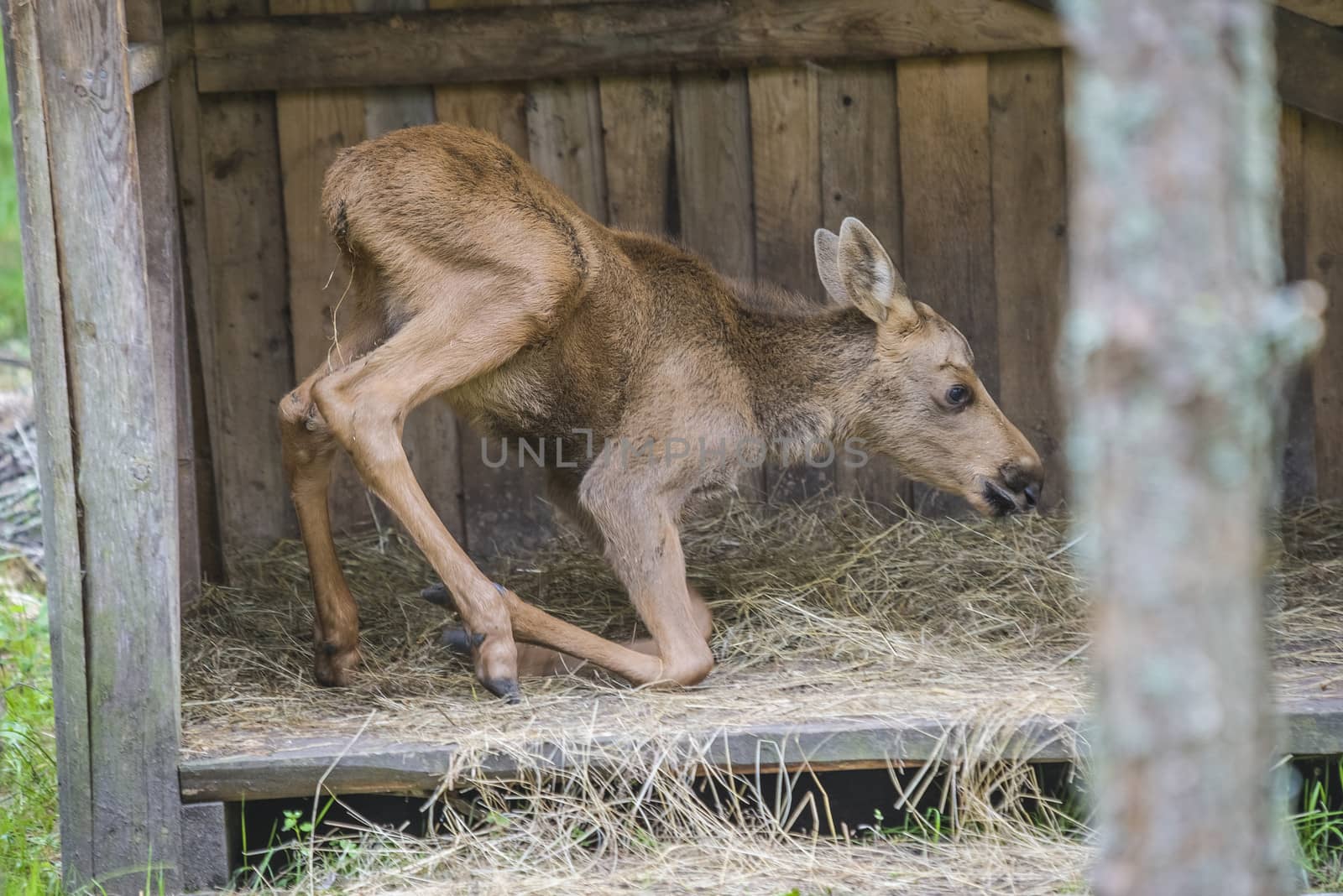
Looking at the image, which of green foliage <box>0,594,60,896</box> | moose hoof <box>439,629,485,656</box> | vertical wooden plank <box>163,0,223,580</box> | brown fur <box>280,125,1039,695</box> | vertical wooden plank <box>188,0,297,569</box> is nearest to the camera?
green foliage <box>0,594,60,896</box>

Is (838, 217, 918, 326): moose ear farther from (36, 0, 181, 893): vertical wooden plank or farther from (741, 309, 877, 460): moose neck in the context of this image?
(36, 0, 181, 893): vertical wooden plank

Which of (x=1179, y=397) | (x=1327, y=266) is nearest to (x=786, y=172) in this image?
(x=1327, y=266)

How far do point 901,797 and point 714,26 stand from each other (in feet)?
11.4

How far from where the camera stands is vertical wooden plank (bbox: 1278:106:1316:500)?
613 centimetres

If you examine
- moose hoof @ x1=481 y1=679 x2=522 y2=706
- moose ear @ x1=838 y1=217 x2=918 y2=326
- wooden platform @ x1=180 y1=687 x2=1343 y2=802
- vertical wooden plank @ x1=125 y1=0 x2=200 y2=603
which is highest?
vertical wooden plank @ x1=125 y1=0 x2=200 y2=603

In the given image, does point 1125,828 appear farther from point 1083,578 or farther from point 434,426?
point 434,426

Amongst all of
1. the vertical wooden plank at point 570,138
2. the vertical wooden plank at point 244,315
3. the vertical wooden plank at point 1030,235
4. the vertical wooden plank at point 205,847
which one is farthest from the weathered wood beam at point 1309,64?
the vertical wooden plank at point 205,847

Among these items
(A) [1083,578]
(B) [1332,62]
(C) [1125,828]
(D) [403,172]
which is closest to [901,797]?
(A) [1083,578]

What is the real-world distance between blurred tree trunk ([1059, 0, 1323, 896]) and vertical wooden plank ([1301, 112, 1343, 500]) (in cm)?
492

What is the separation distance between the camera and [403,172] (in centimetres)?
480

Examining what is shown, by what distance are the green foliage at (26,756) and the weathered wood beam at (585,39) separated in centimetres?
255

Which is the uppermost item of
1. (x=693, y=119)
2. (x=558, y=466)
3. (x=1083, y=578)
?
(x=693, y=119)

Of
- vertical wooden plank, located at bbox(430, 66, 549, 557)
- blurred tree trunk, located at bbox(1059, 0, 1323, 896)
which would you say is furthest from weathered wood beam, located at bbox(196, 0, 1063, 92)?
blurred tree trunk, located at bbox(1059, 0, 1323, 896)

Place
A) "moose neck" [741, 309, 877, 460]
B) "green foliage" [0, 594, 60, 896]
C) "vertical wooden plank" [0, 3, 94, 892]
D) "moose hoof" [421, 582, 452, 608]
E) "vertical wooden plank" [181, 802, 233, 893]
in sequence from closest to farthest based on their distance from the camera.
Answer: "vertical wooden plank" [0, 3, 94, 892]
"vertical wooden plank" [181, 802, 233, 893]
"green foliage" [0, 594, 60, 896]
"moose hoof" [421, 582, 452, 608]
"moose neck" [741, 309, 877, 460]
